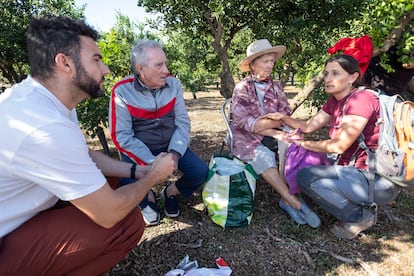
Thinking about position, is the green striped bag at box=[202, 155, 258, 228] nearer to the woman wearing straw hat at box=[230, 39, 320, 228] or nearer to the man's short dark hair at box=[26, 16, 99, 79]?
the woman wearing straw hat at box=[230, 39, 320, 228]

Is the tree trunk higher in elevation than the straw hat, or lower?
lower

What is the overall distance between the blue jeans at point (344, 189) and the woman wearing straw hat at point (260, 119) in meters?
0.31

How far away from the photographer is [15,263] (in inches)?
56.7

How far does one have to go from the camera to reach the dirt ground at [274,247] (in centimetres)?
225

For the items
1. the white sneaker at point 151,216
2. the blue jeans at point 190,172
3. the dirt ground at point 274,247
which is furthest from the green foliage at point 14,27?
the dirt ground at point 274,247

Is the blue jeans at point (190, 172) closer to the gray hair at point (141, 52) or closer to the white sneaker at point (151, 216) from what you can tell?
the white sneaker at point (151, 216)

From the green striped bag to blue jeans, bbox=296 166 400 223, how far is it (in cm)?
52

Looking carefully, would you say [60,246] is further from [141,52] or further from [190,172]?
[141,52]

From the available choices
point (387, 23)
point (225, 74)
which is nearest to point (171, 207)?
point (225, 74)

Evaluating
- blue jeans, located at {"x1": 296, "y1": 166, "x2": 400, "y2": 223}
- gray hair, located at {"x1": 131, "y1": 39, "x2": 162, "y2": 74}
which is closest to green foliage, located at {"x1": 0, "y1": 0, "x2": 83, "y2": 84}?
gray hair, located at {"x1": 131, "y1": 39, "x2": 162, "y2": 74}

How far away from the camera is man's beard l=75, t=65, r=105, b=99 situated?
1.59 metres

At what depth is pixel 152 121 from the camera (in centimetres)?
276

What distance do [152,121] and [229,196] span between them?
1.01 m

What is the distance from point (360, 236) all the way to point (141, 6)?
3.87 metres
